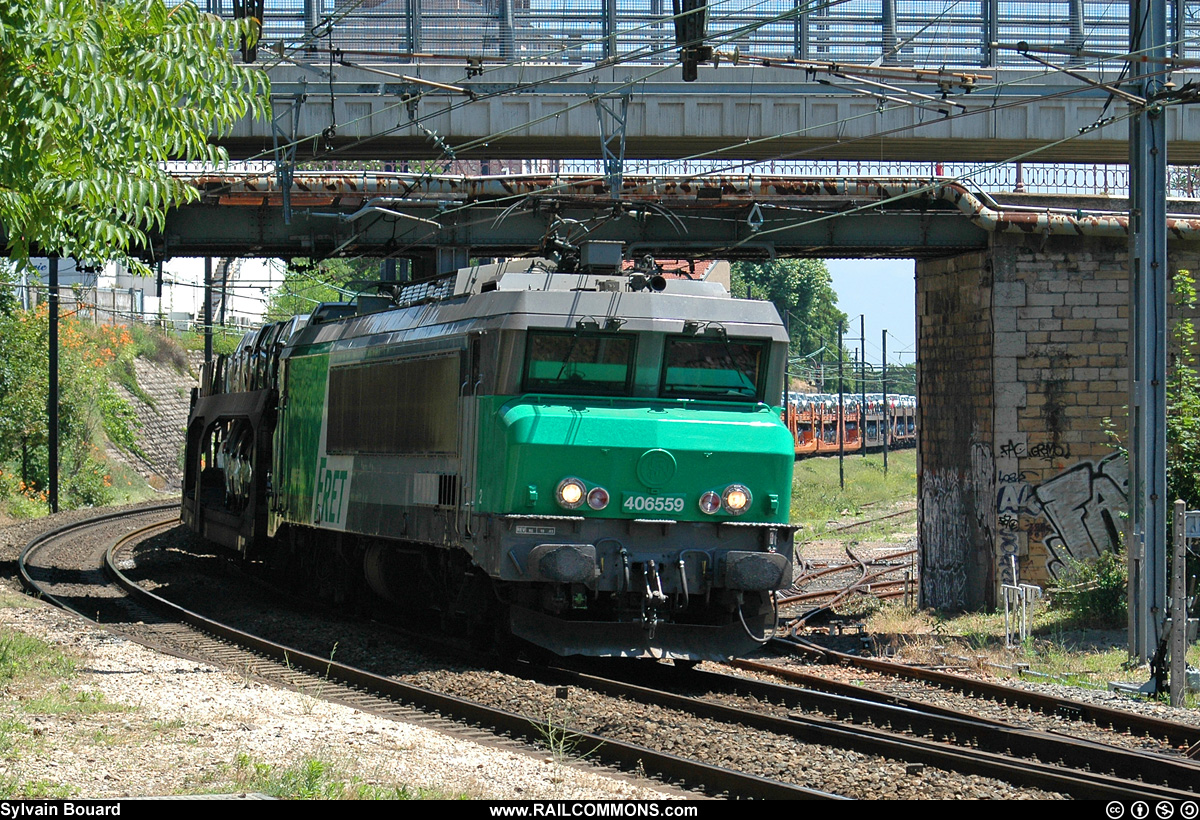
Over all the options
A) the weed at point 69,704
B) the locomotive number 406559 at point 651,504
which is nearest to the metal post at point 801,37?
the locomotive number 406559 at point 651,504

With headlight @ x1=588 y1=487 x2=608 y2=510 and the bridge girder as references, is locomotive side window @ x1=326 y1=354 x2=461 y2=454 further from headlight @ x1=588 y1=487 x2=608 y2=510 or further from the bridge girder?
the bridge girder

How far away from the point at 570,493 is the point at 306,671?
3196mm

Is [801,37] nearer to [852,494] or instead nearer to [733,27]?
[733,27]

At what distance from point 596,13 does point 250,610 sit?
1019 centimetres

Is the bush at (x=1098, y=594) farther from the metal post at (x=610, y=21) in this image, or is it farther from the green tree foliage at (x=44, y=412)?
the green tree foliage at (x=44, y=412)

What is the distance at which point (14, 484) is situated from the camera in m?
38.0

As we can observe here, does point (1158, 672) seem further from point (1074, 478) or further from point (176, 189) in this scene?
point (176, 189)

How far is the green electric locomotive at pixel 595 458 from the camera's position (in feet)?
38.0

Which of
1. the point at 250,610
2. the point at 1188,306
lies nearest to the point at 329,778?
the point at 250,610

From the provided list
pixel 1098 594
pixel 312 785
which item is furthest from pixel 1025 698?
pixel 312 785

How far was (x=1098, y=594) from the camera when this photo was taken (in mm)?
17016

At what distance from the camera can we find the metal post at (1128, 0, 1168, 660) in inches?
543

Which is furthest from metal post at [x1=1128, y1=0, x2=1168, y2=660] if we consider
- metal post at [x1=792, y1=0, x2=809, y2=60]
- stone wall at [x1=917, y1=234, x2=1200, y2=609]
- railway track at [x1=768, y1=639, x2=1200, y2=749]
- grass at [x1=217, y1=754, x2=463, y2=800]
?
grass at [x1=217, y1=754, x2=463, y2=800]

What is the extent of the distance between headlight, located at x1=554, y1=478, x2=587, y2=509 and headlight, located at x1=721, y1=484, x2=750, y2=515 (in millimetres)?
1317
